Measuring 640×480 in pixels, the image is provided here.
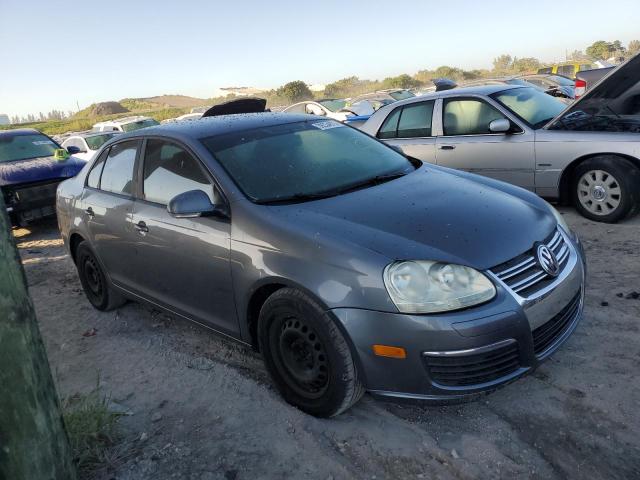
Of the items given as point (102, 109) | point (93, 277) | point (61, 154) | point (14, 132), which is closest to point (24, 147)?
point (14, 132)

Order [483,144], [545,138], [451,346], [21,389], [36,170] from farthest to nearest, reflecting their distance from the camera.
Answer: [36,170] < [483,144] < [545,138] < [451,346] < [21,389]

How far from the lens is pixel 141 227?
12.2ft

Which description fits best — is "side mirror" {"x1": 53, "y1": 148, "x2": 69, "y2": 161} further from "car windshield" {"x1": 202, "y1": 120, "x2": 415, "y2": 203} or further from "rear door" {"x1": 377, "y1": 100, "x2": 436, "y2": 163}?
"car windshield" {"x1": 202, "y1": 120, "x2": 415, "y2": 203}

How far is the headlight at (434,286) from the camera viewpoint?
245cm

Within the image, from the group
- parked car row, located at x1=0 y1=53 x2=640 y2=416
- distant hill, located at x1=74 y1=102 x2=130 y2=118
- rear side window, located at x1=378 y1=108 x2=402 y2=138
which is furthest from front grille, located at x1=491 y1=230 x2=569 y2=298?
distant hill, located at x1=74 y1=102 x2=130 y2=118

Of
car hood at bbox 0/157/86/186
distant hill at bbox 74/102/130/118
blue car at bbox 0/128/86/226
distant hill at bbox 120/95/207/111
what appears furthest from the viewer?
distant hill at bbox 120/95/207/111

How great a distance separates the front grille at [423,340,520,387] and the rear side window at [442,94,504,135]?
14.6 feet

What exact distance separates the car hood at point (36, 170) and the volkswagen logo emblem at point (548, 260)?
759 centimetres

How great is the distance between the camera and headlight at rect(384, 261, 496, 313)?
2.45 meters

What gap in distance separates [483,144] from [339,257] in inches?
173

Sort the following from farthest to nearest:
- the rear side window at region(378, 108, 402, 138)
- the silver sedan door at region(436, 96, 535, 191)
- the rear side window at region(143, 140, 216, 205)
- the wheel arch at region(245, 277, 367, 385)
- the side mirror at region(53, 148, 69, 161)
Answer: the side mirror at region(53, 148, 69, 161) < the rear side window at region(378, 108, 402, 138) < the silver sedan door at region(436, 96, 535, 191) < the rear side window at region(143, 140, 216, 205) < the wheel arch at region(245, 277, 367, 385)

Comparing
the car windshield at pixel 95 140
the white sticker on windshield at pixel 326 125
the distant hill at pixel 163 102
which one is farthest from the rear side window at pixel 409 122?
the distant hill at pixel 163 102

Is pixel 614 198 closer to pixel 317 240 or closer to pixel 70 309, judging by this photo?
pixel 317 240

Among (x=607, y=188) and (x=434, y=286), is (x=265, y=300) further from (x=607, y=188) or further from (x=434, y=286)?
(x=607, y=188)
